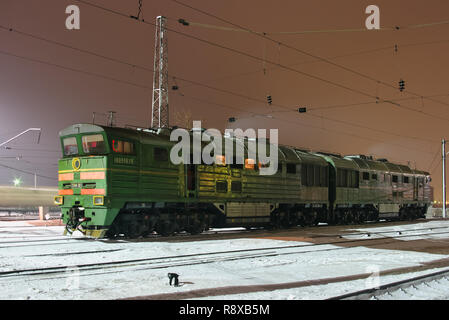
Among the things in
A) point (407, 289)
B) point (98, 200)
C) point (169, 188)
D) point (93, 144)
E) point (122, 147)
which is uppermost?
point (93, 144)

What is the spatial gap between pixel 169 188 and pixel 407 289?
1148 cm

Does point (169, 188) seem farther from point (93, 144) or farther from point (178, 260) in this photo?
point (178, 260)

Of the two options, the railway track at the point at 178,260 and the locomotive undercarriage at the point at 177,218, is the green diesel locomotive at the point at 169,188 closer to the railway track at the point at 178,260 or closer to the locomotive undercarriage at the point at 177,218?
the locomotive undercarriage at the point at 177,218

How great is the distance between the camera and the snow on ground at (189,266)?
8.91 m

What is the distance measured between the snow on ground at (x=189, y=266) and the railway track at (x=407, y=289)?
564 millimetres

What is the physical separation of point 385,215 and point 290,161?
12774 millimetres

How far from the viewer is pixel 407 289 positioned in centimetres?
890

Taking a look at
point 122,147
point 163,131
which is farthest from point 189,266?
point 163,131

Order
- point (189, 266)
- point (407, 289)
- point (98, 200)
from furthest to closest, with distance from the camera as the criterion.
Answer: point (98, 200)
point (189, 266)
point (407, 289)

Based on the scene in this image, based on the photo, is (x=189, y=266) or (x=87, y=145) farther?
(x=87, y=145)

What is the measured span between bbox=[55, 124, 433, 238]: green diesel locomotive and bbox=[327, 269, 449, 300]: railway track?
10.6 metres

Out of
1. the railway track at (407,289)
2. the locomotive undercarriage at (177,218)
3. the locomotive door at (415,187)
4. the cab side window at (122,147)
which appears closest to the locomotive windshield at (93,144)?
the cab side window at (122,147)
